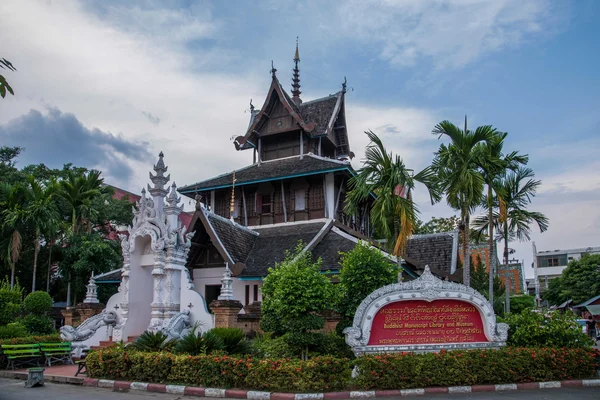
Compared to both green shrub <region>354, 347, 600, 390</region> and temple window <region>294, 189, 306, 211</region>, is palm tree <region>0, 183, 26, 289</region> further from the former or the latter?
green shrub <region>354, 347, 600, 390</region>

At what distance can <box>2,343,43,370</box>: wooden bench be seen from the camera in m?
13.6

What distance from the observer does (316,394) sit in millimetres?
9570

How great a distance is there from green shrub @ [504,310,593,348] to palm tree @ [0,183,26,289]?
2525 centimetres

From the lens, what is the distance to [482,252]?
46750 mm

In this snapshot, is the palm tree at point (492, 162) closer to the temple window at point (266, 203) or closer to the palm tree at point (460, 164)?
the palm tree at point (460, 164)

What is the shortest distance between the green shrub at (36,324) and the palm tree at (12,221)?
26.4 ft

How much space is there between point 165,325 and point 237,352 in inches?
131

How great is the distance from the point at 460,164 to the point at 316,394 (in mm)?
9178

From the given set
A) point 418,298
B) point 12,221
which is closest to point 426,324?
point 418,298

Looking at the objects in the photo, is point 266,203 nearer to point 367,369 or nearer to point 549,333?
point 367,369

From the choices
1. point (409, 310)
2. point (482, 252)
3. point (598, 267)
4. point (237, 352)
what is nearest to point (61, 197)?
point (237, 352)

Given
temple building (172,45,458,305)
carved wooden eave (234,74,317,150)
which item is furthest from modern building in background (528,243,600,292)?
carved wooden eave (234,74,317,150)

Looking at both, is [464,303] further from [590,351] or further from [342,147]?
[342,147]

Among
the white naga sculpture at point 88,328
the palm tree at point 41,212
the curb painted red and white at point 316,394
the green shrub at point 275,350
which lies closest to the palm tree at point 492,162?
the curb painted red and white at point 316,394
